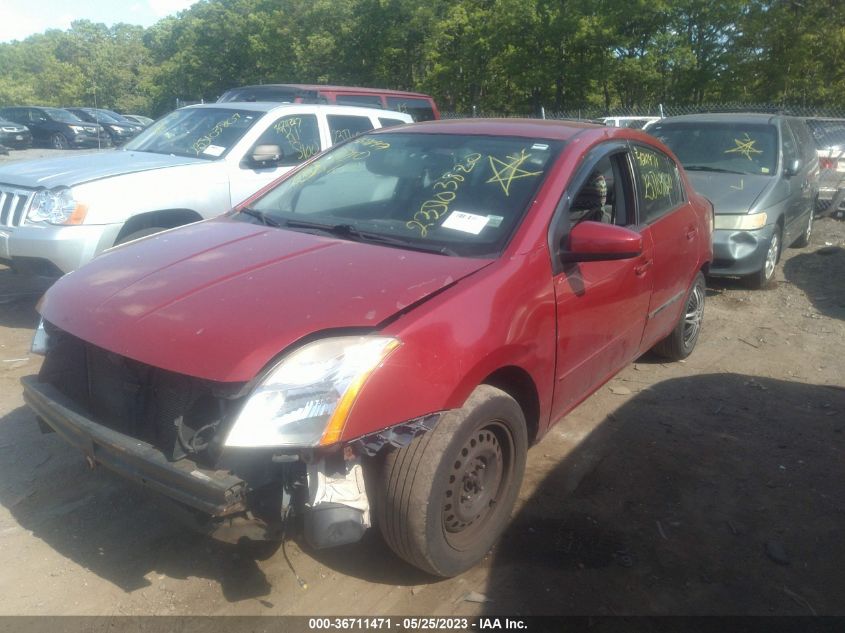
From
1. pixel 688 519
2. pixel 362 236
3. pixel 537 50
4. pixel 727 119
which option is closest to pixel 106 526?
pixel 362 236

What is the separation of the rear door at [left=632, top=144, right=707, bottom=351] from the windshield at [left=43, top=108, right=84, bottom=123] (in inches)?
1110

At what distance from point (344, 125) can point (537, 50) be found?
22277 millimetres

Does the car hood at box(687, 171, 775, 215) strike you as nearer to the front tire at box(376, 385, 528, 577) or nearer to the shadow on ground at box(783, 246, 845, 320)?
the shadow on ground at box(783, 246, 845, 320)

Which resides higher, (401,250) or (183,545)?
(401,250)

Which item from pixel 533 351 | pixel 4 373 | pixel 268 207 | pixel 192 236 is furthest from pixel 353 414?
pixel 4 373

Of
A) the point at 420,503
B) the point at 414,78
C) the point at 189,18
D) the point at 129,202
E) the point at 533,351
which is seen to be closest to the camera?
the point at 420,503

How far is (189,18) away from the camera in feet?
167

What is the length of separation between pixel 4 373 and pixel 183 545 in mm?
2528

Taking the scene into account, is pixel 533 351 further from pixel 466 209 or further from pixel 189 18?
pixel 189 18

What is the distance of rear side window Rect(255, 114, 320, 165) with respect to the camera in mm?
6735

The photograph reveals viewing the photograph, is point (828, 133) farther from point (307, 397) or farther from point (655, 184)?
point (307, 397)

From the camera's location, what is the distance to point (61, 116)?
27922 mm

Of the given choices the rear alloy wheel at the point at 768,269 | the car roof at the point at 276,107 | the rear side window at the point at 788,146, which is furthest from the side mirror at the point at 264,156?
the rear side window at the point at 788,146

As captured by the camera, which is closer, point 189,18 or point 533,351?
point 533,351
